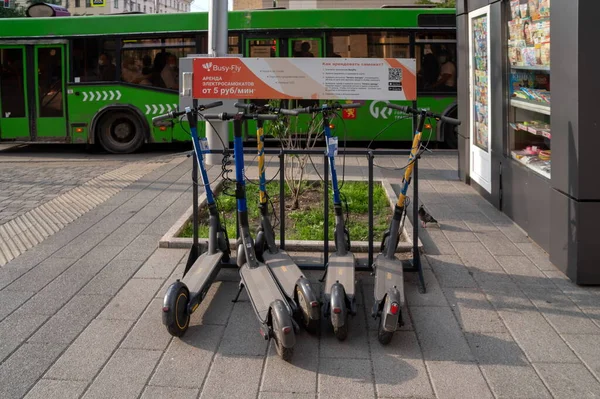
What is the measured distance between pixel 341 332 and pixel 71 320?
75.8 inches

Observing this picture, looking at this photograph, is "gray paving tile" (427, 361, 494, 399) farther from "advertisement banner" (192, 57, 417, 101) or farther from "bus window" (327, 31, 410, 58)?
"bus window" (327, 31, 410, 58)

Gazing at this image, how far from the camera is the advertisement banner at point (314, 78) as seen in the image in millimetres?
5844

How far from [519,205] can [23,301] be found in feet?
16.0

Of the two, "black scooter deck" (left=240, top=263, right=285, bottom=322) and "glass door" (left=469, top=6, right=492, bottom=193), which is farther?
"glass door" (left=469, top=6, right=492, bottom=193)

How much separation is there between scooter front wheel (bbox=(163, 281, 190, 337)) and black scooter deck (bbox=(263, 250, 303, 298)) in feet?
2.30

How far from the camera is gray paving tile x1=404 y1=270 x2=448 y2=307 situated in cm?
555

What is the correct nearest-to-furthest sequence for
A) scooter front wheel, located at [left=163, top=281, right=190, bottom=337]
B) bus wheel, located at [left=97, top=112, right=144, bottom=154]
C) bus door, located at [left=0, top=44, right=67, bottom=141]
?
scooter front wheel, located at [left=163, top=281, right=190, bottom=337] → bus door, located at [left=0, top=44, right=67, bottom=141] → bus wheel, located at [left=97, top=112, right=144, bottom=154]

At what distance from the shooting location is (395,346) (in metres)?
4.75

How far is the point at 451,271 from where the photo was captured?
6.27 m

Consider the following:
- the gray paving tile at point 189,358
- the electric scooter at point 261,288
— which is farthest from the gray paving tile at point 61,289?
the electric scooter at point 261,288

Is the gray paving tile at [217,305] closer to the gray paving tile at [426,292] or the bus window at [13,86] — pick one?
the gray paving tile at [426,292]

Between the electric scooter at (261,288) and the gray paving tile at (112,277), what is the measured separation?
3.50 ft

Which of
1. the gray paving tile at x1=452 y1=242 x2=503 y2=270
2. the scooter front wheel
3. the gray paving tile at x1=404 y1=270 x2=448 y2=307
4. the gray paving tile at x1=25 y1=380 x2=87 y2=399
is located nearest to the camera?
the gray paving tile at x1=25 y1=380 x2=87 y2=399

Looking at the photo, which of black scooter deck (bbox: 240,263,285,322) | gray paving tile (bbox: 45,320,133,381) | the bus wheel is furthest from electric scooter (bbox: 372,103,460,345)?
the bus wheel
